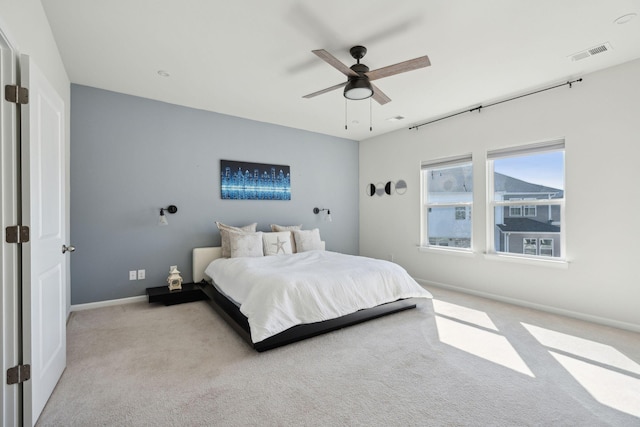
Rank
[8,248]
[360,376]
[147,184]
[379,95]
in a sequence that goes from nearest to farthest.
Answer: [8,248] → [360,376] → [379,95] → [147,184]

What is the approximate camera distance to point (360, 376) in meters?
2.12

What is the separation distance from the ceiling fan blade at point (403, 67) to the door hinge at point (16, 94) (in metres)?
2.29

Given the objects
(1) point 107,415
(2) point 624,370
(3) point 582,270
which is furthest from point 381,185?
(1) point 107,415

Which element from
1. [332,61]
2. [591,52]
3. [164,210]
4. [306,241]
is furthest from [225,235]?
[591,52]

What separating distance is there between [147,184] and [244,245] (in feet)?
4.98

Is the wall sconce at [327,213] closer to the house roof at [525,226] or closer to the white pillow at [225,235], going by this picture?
the white pillow at [225,235]

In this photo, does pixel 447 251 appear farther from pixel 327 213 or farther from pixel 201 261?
pixel 201 261

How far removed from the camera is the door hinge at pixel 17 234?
1463 mm

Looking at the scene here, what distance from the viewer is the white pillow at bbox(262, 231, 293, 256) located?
427 centimetres

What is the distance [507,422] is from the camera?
64.6 inches

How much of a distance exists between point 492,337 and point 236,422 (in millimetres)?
2343

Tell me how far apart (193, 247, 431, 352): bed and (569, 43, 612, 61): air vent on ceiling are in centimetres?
272

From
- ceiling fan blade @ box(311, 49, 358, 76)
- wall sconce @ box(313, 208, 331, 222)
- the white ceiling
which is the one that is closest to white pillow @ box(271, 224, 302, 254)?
wall sconce @ box(313, 208, 331, 222)

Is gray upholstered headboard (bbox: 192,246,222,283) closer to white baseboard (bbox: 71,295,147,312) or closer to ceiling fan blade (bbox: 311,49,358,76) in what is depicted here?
white baseboard (bbox: 71,295,147,312)
